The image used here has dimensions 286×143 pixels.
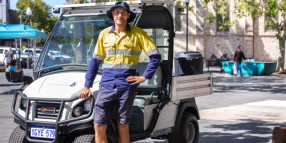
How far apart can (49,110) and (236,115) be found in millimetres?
7047

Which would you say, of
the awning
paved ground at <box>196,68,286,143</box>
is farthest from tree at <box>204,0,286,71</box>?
the awning

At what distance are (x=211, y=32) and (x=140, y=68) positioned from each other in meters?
38.2

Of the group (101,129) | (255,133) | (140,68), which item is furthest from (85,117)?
(255,133)

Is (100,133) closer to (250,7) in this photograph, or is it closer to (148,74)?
(148,74)

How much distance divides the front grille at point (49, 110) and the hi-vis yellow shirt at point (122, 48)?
665mm

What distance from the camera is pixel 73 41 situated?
6.67 metres

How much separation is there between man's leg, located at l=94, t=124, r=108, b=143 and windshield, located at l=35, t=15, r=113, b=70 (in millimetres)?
1377

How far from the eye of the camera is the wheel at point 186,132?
23.4ft

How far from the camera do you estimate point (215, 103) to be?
14648 millimetres

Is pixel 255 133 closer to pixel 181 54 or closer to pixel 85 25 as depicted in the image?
pixel 181 54

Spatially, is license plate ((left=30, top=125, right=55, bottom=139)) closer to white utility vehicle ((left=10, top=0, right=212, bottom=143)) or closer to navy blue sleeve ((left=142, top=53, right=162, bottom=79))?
white utility vehicle ((left=10, top=0, right=212, bottom=143))

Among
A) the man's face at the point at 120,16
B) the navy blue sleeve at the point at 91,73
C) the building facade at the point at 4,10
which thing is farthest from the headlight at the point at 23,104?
the building facade at the point at 4,10

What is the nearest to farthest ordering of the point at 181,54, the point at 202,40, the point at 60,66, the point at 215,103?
the point at 60,66, the point at 181,54, the point at 215,103, the point at 202,40

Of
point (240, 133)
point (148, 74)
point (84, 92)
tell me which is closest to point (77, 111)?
point (84, 92)
